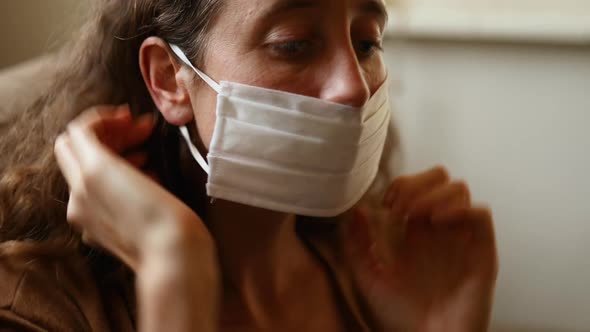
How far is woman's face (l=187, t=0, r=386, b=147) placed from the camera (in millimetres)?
903

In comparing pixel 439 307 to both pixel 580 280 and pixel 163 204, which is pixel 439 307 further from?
pixel 580 280

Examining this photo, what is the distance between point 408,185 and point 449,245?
0.46 ft

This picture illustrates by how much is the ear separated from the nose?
211 millimetres

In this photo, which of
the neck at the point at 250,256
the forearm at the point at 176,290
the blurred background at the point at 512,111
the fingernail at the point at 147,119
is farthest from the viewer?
the blurred background at the point at 512,111

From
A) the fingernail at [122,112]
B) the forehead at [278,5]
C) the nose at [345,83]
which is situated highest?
the forehead at [278,5]

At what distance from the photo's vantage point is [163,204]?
79 centimetres

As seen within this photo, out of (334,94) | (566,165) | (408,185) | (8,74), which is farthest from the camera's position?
(566,165)

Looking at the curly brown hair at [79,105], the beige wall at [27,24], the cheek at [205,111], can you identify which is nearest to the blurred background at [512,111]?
the beige wall at [27,24]

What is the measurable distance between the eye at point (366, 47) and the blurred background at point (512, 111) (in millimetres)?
714

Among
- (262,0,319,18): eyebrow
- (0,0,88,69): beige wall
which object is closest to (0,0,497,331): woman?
(262,0,319,18): eyebrow

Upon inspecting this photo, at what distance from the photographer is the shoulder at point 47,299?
0.86 meters

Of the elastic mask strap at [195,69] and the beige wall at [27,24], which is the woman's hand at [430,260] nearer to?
the elastic mask strap at [195,69]

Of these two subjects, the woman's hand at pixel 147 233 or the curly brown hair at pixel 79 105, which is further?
the curly brown hair at pixel 79 105

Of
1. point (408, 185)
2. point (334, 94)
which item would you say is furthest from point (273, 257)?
point (334, 94)
